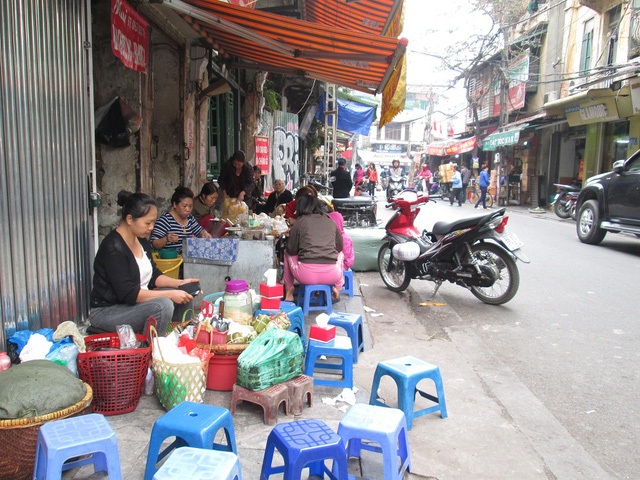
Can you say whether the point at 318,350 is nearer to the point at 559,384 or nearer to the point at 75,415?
the point at 75,415

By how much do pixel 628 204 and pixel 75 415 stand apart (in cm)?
1033

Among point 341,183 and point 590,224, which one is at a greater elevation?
point 341,183

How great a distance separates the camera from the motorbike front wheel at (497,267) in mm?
5898

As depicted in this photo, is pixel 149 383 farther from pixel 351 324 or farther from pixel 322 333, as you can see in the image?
pixel 351 324

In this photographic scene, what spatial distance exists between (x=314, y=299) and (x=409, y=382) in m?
2.58

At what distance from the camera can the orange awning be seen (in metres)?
4.85

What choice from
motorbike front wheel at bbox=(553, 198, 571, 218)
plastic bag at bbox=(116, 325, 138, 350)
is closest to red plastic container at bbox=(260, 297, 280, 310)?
plastic bag at bbox=(116, 325, 138, 350)

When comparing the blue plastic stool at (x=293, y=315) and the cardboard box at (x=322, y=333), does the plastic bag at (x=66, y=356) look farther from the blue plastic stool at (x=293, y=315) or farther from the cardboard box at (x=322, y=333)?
the cardboard box at (x=322, y=333)

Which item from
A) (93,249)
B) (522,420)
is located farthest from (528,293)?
(93,249)

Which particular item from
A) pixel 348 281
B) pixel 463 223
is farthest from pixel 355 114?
pixel 348 281

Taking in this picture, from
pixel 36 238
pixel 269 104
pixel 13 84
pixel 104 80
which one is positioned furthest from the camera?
pixel 269 104

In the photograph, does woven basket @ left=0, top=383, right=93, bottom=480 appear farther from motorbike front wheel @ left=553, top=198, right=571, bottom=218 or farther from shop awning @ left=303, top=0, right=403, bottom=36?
motorbike front wheel @ left=553, top=198, right=571, bottom=218

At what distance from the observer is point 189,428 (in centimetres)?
233

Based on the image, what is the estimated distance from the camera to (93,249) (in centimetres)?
423
